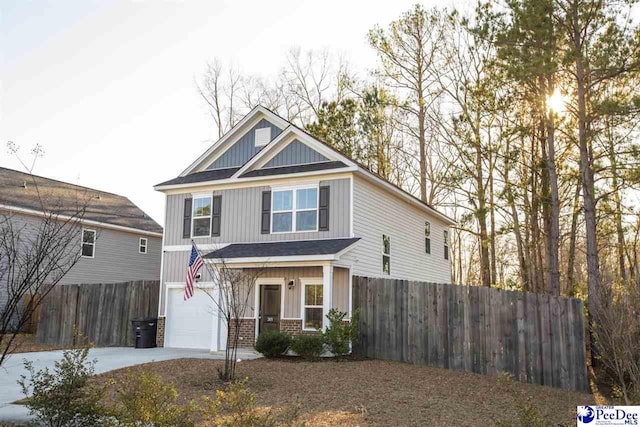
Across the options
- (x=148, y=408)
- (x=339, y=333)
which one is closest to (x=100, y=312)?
(x=339, y=333)

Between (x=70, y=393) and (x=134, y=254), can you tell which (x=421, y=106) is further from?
(x=70, y=393)

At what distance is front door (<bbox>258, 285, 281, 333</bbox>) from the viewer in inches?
706

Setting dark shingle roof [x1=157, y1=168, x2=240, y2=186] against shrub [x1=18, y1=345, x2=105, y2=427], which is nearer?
shrub [x1=18, y1=345, x2=105, y2=427]

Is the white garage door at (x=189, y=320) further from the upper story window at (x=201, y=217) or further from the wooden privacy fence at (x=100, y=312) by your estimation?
the upper story window at (x=201, y=217)

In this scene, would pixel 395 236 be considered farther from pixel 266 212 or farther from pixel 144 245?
pixel 144 245

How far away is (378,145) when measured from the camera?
98.0 feet

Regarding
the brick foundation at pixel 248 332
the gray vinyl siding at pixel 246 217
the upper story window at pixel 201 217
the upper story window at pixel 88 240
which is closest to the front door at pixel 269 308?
the brick foundation at pixel 248 332

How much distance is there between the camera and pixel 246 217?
61.9 ft

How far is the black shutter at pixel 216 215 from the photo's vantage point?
19344mm

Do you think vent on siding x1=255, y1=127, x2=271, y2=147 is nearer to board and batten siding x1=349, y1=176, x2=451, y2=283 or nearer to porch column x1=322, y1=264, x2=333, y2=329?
board and batten siding x1=349, y1=176, x2=451, y2=283

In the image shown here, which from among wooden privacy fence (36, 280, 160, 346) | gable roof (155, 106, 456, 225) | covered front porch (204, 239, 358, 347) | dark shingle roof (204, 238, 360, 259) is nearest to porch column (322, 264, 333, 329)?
covered front porch (204, 239, 358, 347)

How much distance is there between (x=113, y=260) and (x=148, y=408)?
2194 centimetres

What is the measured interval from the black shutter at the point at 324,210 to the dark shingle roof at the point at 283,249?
49cm

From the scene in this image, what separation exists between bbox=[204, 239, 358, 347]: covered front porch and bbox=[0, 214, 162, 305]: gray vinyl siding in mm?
9788
